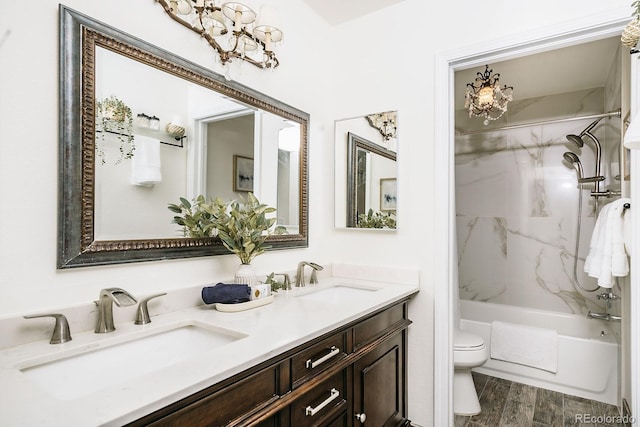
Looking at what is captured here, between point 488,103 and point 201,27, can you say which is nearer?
point 201,27

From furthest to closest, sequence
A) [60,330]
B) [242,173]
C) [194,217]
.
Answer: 1. [242,173]
2. [194,217]
3. [60,330]

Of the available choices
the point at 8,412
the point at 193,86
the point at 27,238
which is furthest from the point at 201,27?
the point at 8,412

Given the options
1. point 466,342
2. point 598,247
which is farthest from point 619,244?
point 466,342

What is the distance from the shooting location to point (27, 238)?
3.49ft

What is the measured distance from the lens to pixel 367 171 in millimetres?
2264

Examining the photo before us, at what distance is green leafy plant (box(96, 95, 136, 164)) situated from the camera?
1227 millimetres

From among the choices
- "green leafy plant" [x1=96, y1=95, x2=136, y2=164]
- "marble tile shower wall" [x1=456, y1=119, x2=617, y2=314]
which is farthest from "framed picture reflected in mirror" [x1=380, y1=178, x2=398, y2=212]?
"marble tile shower wall" [x1=456, y1=119, x2=617, y2=314]

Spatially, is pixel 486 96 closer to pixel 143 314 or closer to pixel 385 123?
pixel 385 123

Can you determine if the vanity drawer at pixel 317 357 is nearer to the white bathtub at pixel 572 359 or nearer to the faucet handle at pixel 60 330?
the faucet handle at pixel 60 330

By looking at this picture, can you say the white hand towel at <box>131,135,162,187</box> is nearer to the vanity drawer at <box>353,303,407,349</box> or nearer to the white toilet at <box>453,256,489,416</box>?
the vanity drawer at <box>353,303,407,349</box>

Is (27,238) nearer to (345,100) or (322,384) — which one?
(322,384)

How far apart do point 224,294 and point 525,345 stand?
2.58 metres

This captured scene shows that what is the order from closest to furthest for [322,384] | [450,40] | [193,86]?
1. [322,384]
2. [193,86]
3. [450,40]

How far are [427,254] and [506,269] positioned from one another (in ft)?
6.02
